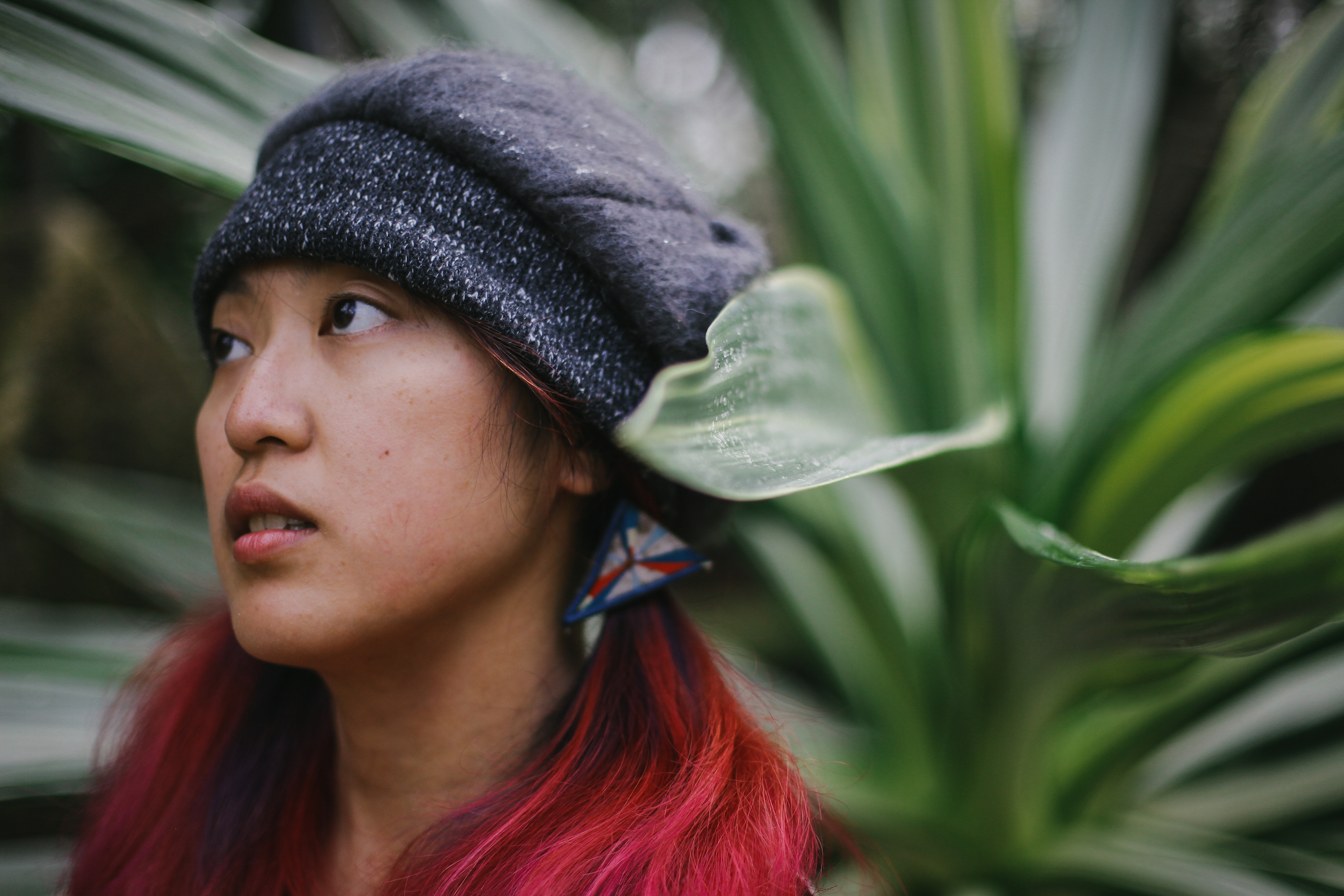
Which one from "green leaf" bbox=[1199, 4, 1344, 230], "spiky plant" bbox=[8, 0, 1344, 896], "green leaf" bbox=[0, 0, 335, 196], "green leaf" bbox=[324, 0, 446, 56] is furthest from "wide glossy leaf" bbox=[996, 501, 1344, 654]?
"green leaf" bbox=[324, 0, 446, 56]

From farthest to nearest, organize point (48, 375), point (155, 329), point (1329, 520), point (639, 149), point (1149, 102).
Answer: point (155, 329), point (48, 375), point (1149, 102), point (639, 149), point (1329, 520)

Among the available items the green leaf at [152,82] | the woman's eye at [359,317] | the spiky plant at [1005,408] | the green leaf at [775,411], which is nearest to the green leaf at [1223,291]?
the spiky plant at [1005,408]

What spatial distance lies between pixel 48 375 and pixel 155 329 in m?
0.18

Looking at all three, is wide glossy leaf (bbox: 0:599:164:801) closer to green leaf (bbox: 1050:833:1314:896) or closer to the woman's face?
the woman's face

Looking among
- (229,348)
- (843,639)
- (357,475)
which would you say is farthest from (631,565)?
(843,639)

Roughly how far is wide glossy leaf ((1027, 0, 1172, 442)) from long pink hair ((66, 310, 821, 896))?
21.7 inches

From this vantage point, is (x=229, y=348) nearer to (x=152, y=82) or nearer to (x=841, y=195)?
(x=152, y=82)

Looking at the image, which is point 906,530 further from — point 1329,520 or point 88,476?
point 88,476

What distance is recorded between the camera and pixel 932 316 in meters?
0.83

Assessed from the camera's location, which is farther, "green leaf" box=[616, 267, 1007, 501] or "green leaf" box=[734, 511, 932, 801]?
"green leaf" box=[734, 511, 932, 801]

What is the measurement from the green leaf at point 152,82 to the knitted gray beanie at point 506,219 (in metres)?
0.09

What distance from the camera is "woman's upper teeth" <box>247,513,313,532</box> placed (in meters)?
0.53

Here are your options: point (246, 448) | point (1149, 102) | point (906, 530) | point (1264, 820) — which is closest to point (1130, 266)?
point (1149, 102)

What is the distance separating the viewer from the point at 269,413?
1.70 ft
